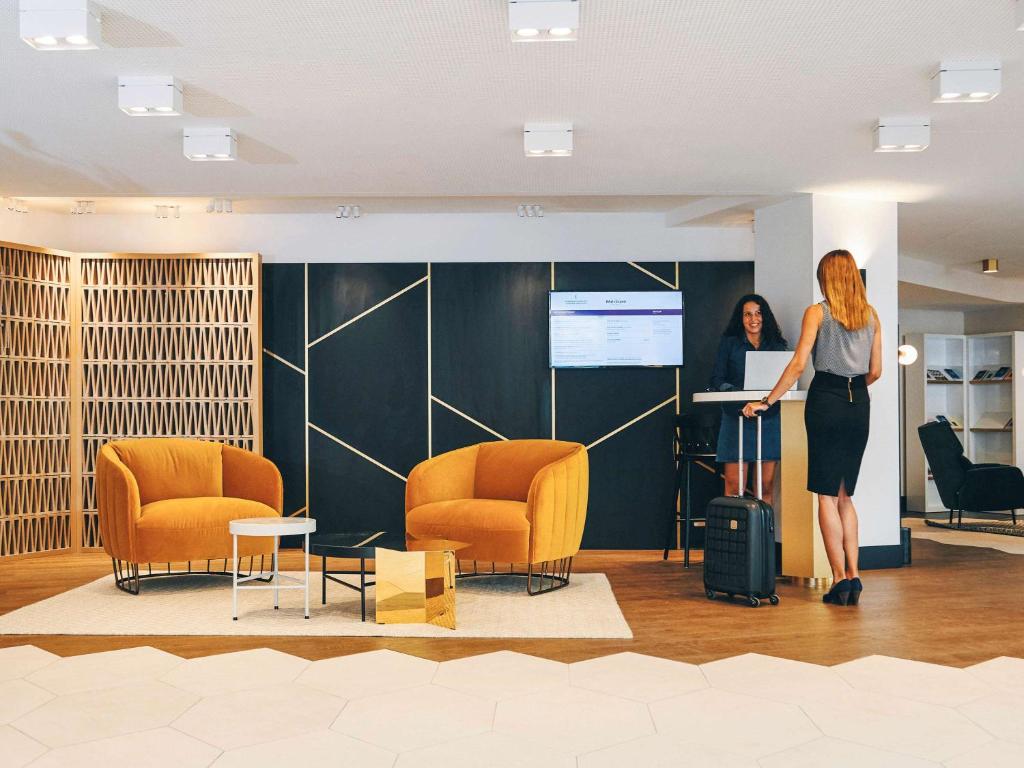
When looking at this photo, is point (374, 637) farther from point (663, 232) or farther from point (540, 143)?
point (663, 232)

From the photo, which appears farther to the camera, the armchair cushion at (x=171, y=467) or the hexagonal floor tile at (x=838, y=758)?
the armchair cushion at (x=171, y=467)

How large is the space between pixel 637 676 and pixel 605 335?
4043 millimetres

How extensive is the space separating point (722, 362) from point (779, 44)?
288 centimetres

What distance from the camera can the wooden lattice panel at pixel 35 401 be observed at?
6.73 meters

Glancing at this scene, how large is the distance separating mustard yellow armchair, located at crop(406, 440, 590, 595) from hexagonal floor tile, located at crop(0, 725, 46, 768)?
2.52 metres

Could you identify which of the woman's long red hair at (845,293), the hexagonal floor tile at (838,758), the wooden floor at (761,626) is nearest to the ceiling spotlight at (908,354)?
the wooden floor at (761,626)

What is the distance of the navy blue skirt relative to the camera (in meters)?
5.88

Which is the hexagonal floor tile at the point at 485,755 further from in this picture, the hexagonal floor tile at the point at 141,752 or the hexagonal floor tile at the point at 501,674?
the hexagonal floor tile at the point at 141,752

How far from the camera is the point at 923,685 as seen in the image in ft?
11.1

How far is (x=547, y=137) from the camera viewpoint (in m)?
4.74

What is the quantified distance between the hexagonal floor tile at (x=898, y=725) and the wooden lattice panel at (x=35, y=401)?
571 centimetres

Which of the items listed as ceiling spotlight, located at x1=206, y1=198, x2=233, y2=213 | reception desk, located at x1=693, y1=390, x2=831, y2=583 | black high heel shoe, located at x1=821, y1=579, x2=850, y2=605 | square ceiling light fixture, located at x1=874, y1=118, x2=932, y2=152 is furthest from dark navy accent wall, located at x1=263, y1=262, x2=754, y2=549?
square ceiling light fixture, located at x1=874, y1=118, x2=932, y2=152

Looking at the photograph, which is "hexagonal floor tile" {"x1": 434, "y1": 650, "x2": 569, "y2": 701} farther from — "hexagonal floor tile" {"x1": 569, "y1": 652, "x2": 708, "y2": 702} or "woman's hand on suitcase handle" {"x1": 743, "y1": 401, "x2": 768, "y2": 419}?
"woman's hand on suitcase handle" {"x1": 743, "y1": 401, "x2": 768, "y2": 419}

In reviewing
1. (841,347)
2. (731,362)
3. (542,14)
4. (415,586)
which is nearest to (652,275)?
(731,362)
